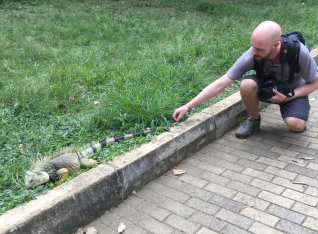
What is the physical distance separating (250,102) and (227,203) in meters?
1.52

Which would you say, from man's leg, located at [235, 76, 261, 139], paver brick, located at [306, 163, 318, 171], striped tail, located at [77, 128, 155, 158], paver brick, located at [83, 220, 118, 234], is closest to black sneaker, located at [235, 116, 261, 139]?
man's leg, located at [235, 76, 261, 139]

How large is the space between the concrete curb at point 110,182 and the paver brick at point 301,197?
3.78 feet

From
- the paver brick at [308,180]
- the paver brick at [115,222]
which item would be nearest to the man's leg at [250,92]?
Answer: the paver brick at [308,180]

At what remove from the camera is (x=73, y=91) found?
4871mm

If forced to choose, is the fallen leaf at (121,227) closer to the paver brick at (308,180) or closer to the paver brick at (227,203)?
the paver brick at (227,203)

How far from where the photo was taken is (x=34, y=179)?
299 cm

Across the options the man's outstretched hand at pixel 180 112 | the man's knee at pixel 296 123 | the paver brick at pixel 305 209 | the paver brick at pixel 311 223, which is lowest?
the paver brick at pixel 311 223

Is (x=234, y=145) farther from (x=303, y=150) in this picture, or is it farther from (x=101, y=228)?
(x=101, y=228)

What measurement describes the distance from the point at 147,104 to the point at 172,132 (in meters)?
0.51

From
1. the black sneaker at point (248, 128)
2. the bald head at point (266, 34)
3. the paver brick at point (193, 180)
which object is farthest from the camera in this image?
the black sneaker at point (248, 128)

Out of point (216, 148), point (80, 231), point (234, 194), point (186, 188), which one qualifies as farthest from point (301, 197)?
point (80, 231)

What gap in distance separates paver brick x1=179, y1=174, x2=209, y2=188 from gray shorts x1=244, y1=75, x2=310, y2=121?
4.48ft

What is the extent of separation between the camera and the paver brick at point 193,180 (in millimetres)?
3394

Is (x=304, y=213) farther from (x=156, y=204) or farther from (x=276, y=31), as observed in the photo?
(x=276, y=31)
